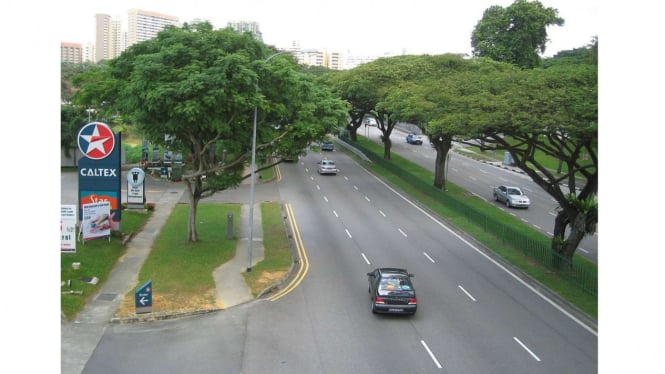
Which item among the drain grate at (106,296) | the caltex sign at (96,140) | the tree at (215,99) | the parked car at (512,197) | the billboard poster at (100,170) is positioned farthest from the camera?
the parked car at (512,197)

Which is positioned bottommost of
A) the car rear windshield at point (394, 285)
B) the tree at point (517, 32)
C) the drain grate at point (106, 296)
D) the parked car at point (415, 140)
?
the drain grate at point (106, 296)

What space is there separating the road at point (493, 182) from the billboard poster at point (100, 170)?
906 inches

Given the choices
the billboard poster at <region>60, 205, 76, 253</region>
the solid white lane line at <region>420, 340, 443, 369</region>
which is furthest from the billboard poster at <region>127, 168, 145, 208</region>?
the solid white lane line at <region>420, 340, 443, 369</region>

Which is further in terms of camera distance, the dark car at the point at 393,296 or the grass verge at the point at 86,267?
the grass verge at the point at 86,267

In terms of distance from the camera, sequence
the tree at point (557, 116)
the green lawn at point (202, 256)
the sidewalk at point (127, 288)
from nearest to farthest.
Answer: the sidewalk at point (127, 288) < the green lawn at point (202, 256) < the tree at point (557, 116)

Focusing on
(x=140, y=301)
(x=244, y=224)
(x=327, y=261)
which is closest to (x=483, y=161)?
(x=244, y=224)

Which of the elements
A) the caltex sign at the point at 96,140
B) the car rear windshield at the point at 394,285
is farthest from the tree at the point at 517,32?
the car rear windshield at the point at 394,285

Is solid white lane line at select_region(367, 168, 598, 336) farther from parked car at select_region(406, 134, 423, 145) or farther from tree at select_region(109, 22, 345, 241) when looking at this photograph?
parked car at select_region(406, 134, 423, 145)

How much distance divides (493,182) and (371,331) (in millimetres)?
36833

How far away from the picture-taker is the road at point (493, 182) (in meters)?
36.9

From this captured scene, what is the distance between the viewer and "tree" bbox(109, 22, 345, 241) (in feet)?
79.4

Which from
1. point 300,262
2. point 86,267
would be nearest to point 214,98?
point 300,262

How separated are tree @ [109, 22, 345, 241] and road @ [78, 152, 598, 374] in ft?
18.9

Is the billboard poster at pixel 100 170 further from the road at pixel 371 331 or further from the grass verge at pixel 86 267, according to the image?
the road at pixel 371 331
